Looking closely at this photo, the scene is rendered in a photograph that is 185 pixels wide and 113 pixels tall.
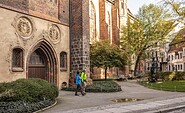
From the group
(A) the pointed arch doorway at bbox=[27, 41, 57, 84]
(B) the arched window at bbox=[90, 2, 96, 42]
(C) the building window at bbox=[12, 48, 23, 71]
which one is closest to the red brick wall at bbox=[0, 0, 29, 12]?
(C) the building window at bbox=[12, 48, 23, 71]

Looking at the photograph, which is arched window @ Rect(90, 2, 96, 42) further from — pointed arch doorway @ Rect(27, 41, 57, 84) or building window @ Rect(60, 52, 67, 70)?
pointed arch doorway @ Rect(27, 41, 57, 84)

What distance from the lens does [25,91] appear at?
11344 mm

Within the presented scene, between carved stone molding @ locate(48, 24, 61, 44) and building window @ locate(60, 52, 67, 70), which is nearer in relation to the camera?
carved stone molding @ locate(48, 24, 61, 44)

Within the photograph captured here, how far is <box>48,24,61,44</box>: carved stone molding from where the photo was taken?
20922 millimetres

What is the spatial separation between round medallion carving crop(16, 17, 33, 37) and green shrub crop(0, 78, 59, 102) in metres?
6.49

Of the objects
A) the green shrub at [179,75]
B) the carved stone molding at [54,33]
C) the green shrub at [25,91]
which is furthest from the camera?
the green shrub at [179,75]

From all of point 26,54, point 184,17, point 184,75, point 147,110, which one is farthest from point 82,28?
point 184,75

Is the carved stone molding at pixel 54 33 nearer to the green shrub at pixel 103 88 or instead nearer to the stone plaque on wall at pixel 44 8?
the stone plaque on wall at pixel 44 8

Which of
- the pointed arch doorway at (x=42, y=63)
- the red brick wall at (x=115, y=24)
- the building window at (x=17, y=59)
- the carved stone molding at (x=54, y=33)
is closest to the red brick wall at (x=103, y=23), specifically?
the red brick wall at (x=115, y=24)

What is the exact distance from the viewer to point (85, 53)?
2256 cm

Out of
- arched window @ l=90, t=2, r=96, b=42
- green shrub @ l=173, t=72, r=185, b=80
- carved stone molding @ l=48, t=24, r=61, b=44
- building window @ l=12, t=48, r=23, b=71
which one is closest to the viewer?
building window @ l=12, t=48, r=23, b=71

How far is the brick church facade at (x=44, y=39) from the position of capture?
16.9 meters

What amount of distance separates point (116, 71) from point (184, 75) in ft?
42.6

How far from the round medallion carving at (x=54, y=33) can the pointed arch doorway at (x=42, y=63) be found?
0.94 metres
